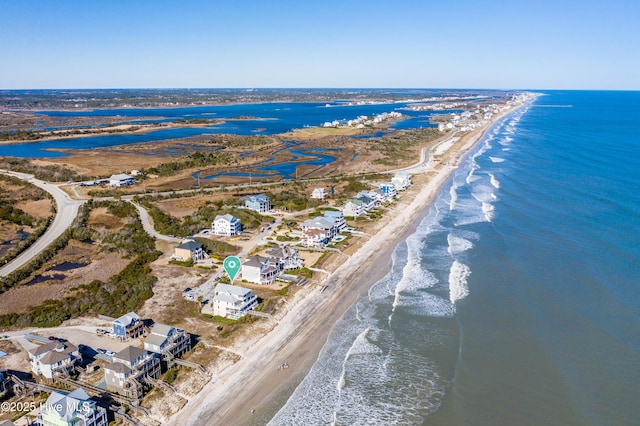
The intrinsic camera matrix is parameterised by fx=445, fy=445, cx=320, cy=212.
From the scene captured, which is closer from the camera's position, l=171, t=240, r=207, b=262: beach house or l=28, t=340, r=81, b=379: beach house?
l=28, t=340, r=81, b=379: beach house

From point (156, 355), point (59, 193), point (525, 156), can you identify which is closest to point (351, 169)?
point (525, 156)

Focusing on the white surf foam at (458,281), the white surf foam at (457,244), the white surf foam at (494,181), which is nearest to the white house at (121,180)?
the white surf foam at (457,244)

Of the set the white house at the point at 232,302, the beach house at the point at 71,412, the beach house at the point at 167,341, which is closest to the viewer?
the beach house at the point at 71,412

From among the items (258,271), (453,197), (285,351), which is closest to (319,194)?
(453,197)

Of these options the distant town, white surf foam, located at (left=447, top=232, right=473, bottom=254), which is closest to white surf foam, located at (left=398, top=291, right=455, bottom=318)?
the distant town

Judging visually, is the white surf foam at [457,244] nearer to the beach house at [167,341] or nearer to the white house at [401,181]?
the white house at [401,181]

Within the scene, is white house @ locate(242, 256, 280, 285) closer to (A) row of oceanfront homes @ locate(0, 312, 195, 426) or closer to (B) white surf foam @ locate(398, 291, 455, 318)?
(A) row of oceanfront homes @ locate(0, 312, 195, 426)

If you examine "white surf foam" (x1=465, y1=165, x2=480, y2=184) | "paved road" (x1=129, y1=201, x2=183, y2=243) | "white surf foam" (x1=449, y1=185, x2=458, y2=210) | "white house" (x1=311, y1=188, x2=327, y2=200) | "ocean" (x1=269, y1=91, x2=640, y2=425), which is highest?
"white house" (x1=311, y1=188, x2=327, y2=200)

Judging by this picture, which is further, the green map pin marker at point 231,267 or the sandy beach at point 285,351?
the green map pin marker at point 231,267

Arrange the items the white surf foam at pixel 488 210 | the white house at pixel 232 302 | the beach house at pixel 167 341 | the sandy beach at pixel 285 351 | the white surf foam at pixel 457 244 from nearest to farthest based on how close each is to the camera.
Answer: the sandy beach at pixel 285 351 → the beach house at pixel 167 341 → the white house at pixel 232 302 → the white surf foam at pixel 457 244 → the white surf foam at pixel 488 210
